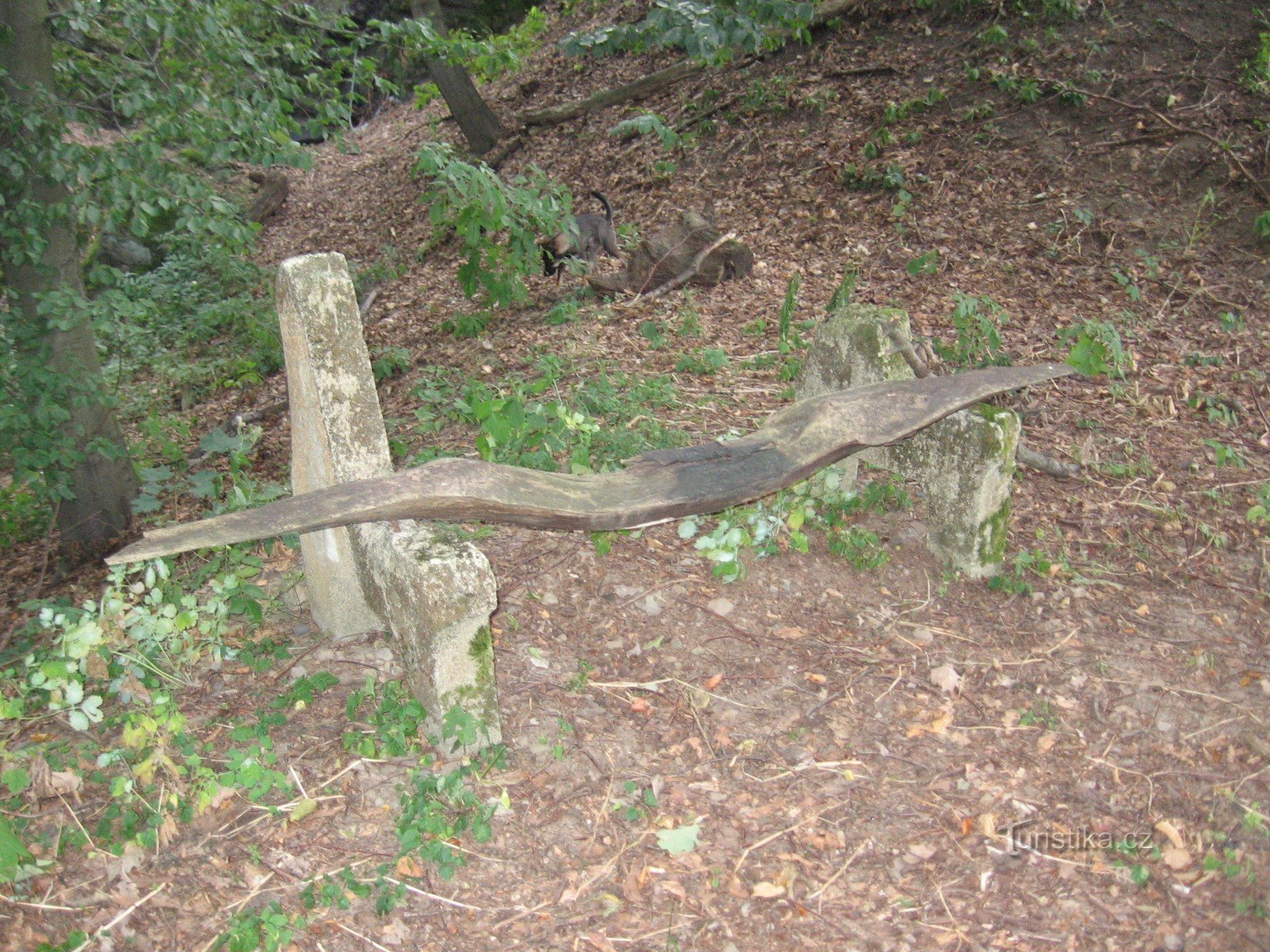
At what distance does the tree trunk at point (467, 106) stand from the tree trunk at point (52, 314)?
699cm

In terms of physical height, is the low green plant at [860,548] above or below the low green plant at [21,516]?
below

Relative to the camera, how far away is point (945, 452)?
12.6 ft

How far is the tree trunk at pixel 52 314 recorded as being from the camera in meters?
4.48

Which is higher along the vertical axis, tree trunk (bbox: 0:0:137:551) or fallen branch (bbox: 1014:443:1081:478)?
tree trunk (bbox: 0:0:137:551)

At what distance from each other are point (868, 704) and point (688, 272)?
177 inches

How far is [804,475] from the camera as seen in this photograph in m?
3.25

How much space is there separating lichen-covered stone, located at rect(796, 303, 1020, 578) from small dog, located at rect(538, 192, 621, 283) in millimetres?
3677

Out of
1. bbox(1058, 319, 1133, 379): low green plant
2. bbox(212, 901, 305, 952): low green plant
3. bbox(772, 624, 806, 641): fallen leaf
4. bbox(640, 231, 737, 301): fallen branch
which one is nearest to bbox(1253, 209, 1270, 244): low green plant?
bbox(1058, 319, 1133, 379): low green plant

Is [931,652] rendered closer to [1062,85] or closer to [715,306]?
[715,306]

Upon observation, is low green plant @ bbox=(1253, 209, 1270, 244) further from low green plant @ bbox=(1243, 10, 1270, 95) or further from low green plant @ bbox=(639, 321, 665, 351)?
low green plant @ bbox=(639, 321, 665, 351)

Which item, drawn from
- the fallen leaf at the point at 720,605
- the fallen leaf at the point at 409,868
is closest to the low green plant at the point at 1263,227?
the fallen leaf at the point at 720,605

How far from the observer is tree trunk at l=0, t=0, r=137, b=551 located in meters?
4.48

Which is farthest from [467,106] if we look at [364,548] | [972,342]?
[364,548]

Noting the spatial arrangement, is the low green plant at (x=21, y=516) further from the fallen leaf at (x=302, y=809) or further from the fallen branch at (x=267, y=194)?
the fallen branch at (x=267, y=194)
